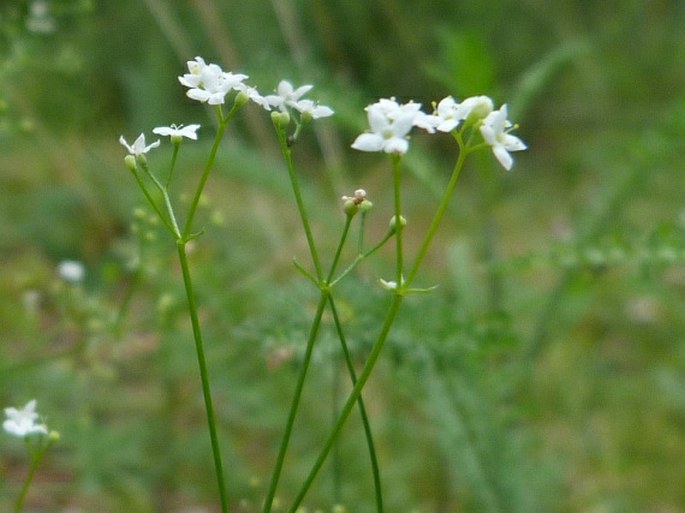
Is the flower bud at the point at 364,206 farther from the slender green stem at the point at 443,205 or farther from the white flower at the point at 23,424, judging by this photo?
the white flower at the point at 23,424

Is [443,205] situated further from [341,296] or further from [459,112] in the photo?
[341,296]

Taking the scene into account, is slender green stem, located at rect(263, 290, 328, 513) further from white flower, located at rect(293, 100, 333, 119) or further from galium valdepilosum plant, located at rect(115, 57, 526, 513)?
white flower, located at rect(293, 100, 333, 119)

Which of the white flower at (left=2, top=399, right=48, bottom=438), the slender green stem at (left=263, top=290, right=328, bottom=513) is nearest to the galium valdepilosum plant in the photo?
the slender green stem at (left=263, top=290, right=328, bottom=513)

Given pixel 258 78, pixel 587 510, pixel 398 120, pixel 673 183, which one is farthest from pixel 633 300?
pixel 398 120

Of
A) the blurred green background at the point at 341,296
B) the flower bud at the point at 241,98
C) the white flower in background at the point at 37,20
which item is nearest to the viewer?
the flower bud at the point at 241,98

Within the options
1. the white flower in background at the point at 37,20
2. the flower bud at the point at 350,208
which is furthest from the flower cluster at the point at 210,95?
the white flower in background at the point at 37,20
